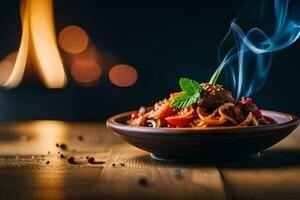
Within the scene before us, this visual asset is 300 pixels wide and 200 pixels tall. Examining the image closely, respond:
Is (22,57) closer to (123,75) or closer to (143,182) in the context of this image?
(123,75)

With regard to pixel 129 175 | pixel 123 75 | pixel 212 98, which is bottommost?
pixel 123 75

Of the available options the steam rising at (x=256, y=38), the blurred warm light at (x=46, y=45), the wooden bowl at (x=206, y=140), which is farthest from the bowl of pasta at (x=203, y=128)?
the blurred warm light at (x=46, y=45)

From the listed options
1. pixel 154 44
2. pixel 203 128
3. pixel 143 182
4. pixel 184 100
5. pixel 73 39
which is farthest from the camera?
pixel 73 39

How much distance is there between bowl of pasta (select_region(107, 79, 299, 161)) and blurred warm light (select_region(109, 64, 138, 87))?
4.86 feet

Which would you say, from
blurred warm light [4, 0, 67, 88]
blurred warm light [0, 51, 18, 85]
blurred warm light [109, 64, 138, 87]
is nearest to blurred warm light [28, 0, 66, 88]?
blurred warm light [4, 0, 67, 88]

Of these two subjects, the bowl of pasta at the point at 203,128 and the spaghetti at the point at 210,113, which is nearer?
the bowl of pasta at the point at 203,128

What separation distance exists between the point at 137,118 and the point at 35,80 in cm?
172

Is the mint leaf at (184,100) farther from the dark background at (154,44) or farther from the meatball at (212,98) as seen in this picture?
the dark background at (154,44)

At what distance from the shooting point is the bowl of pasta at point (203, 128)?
139 cm

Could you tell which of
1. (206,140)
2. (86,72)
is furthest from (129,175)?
(86,72)

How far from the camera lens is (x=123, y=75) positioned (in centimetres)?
322

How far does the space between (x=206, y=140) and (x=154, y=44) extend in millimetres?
1790

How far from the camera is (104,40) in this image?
317cm

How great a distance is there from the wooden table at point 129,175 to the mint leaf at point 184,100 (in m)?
0.16
